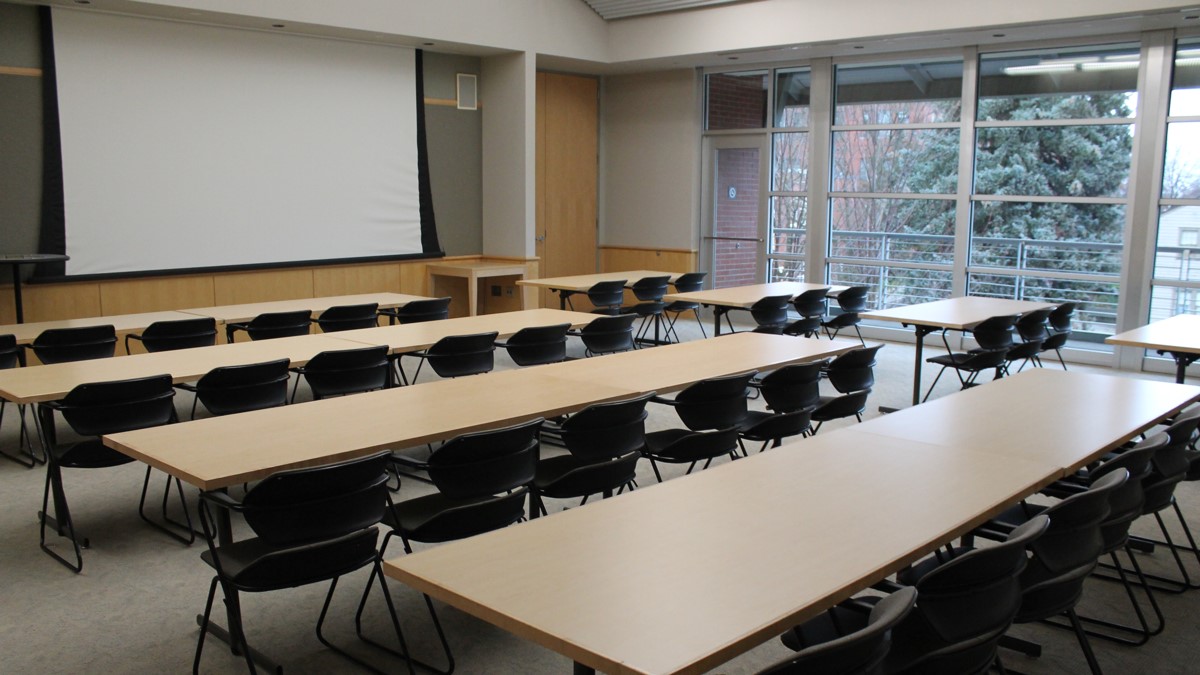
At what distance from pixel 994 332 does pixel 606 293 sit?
12.0ft

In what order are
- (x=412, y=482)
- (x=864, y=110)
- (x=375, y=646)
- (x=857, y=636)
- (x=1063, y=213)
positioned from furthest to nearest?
(x=864, y=110) → (x=1063, y=213) → (x=412, y=482) → (x=375, y=646) → (x=857, y=636)

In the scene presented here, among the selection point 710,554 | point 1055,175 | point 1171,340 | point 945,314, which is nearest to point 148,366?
point 710,554

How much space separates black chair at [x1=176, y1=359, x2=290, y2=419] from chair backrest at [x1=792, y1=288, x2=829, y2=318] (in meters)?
4.79

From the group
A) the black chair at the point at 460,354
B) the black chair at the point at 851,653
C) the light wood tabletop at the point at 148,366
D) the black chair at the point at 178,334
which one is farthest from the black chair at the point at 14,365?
the black chair at the point at 851,653

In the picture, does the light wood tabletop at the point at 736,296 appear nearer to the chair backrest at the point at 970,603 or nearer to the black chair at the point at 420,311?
the black chair at the point at 420,311

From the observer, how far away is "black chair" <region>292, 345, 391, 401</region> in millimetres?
5309

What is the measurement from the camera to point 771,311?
826cm

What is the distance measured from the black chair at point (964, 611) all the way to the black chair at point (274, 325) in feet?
17.5

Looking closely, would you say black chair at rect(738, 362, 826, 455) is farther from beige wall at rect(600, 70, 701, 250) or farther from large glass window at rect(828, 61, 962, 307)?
beige wall at rect(600, 70, 701, 250)

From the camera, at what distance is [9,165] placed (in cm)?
802

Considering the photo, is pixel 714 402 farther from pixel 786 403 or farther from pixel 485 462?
pixel 485 462

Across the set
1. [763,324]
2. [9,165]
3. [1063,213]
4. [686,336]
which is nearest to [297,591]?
[763,324]

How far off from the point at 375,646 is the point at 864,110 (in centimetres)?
907

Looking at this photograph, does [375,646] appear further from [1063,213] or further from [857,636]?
[1063,213]
